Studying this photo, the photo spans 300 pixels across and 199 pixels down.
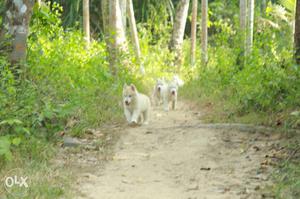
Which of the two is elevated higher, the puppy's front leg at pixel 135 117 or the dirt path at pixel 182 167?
the puppy's front leg at pixel 135 117

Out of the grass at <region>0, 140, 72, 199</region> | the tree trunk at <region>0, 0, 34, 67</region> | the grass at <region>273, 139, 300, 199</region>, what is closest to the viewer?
the grass at <region>0, 140, 72, 199</region>

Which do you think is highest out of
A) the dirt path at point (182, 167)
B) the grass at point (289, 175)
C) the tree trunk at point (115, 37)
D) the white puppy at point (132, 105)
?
the tree trunk at point (115, 37)

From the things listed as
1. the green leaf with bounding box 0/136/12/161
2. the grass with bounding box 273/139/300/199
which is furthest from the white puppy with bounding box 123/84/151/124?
the green leaf with bounding box 0/136/12/161

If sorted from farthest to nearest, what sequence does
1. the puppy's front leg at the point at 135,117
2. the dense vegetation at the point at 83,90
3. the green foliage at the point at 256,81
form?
the puppy's front leg at the point at 135,117
the green foliage at the point at 256,81
the dense vegetation at the point at 83,90

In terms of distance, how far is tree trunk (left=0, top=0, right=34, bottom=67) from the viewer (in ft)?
26.8

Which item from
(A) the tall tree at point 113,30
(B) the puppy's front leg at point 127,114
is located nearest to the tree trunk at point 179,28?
(A) the tall tree at point 113,30

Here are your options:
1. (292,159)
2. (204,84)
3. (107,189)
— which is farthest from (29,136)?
(204,84)

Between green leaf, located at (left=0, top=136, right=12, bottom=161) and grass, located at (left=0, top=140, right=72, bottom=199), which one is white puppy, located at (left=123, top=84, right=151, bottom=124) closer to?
grass, located at (left=0, top=140, right=72, bottom=199)

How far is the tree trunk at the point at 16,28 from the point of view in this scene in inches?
321

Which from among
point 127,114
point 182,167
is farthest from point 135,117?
point 182,167

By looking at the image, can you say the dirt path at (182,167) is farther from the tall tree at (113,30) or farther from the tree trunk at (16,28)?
the tall tree at (113,30)

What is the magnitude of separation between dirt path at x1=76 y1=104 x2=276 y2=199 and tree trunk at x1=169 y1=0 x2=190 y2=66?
494 inches

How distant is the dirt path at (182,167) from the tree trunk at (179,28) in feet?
41.2

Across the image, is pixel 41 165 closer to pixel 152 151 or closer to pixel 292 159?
pixel 152 151
